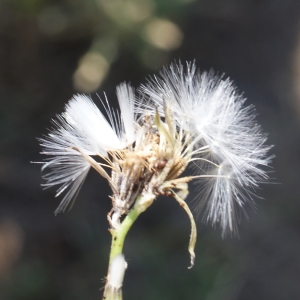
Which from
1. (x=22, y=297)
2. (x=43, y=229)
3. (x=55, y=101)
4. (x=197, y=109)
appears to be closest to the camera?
(x=197, y=109)

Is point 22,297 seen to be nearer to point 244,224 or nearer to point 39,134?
point 39,134

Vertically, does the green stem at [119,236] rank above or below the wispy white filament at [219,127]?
below

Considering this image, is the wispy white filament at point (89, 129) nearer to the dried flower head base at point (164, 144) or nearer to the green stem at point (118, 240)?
the dried flower head base at point (164, 144)

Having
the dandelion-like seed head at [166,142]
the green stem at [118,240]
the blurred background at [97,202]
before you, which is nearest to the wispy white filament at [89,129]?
the dandelion-like seed head at [166,142]

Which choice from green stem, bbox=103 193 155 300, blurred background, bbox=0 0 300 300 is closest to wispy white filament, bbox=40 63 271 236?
green stem, bbox=103 193 155 300

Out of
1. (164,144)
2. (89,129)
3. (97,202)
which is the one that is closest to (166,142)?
(164,144)

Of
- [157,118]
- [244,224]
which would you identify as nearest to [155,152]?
[157,118]
